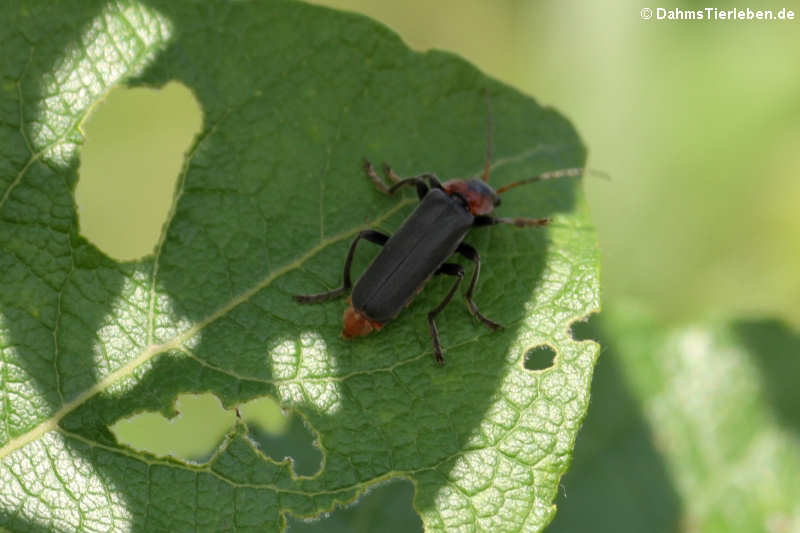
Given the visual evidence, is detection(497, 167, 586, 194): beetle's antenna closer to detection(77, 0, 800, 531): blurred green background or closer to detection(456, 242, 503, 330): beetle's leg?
detection(456, 242, 503, 330): beetle's leg

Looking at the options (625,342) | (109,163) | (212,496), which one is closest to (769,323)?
(625,342)

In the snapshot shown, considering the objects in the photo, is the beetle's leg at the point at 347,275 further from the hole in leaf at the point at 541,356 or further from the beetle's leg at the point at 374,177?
the hole in leaf at the point at 541,356

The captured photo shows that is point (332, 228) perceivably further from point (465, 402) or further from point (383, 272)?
point (465, 402)

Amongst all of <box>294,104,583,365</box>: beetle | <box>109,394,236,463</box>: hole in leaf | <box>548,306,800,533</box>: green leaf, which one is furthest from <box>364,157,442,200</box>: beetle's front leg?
<box>109,394,236,463</box>: hole in leaf

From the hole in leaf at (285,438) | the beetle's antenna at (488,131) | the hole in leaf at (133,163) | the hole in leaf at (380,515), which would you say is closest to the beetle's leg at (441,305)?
the beetle's antenna at (488,131)

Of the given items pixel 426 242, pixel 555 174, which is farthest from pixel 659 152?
pixel 426 242
